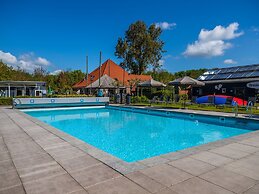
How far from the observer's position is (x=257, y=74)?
21.7 m

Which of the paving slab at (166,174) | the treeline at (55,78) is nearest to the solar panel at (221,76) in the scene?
the treeline at (55,78)

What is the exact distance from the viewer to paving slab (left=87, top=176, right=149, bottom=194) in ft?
9.46

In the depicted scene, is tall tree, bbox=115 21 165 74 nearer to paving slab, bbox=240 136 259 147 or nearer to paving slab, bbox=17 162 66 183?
paving slab, bbox=240 136 259 147

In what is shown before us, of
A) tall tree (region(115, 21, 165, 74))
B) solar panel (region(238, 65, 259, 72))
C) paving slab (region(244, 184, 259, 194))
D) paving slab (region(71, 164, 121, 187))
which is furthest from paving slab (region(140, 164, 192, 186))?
tall tree (region(115, 21, 165, 74))

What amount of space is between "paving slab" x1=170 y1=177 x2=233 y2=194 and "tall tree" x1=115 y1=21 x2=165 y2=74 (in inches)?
1346

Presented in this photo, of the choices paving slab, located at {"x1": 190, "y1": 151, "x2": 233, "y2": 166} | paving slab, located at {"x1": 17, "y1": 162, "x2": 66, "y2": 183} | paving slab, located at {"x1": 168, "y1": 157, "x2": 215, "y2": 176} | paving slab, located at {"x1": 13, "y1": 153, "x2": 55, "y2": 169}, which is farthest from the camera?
paving slab, located at {"x1": 190, "y1": 151, "x2": 233, "y2": 166}

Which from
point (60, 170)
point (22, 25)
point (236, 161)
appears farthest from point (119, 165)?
point (22, 25)

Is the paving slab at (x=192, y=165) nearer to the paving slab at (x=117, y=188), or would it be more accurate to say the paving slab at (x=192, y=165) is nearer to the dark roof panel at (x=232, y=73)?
the paving slab at (x=117, y=188)

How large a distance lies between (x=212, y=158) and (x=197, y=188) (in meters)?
1.55

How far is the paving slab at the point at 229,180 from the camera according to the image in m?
3.00

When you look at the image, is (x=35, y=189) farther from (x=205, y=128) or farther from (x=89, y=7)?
(x=89, y=7)

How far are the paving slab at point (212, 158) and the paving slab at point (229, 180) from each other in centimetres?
41

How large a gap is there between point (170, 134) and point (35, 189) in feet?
24.3

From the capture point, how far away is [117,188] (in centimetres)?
298
